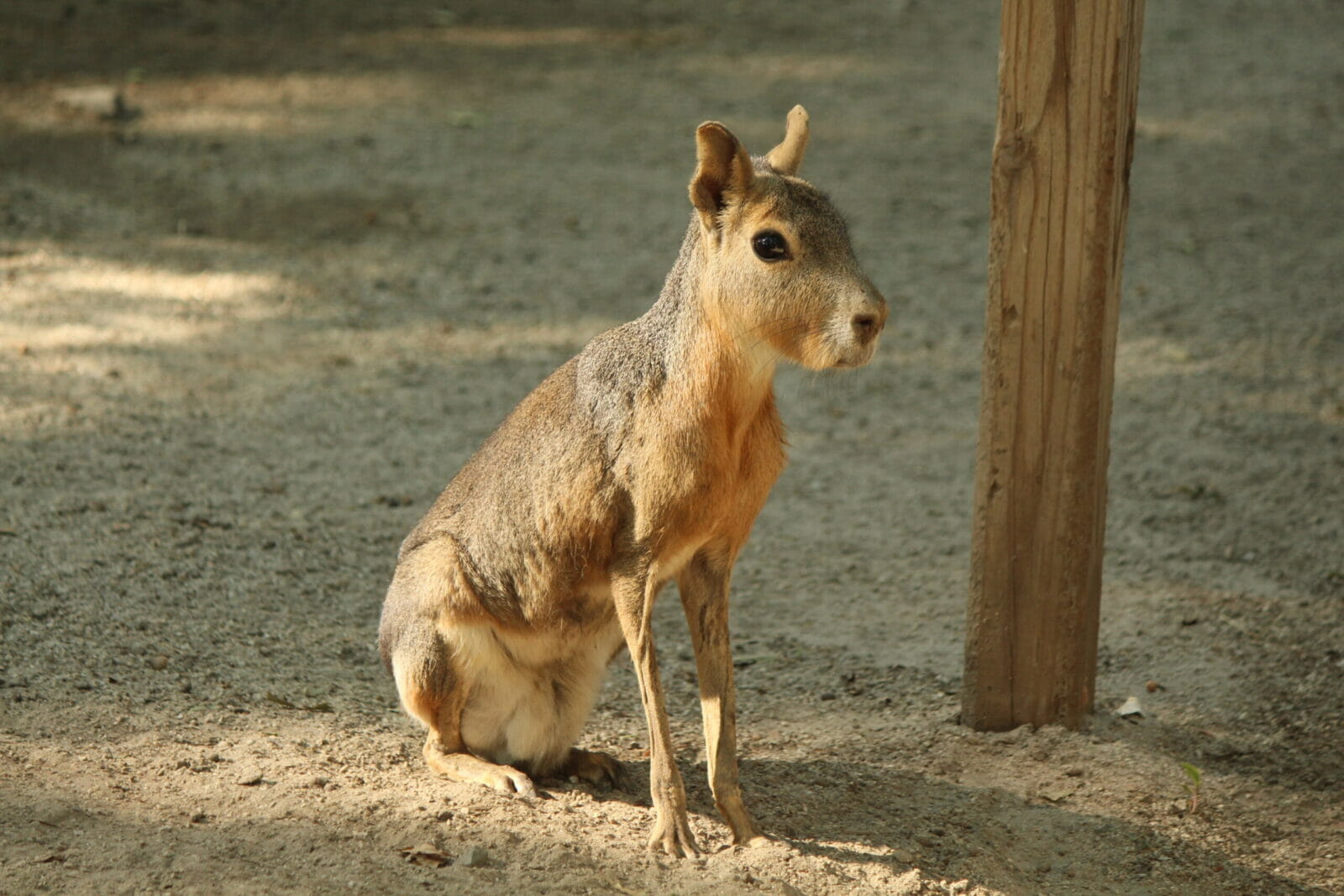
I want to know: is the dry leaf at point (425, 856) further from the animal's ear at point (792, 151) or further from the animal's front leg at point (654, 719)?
the animal's ear at point (792, 151)

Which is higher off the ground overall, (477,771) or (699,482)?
(699,482)

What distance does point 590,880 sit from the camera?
10.5 ft

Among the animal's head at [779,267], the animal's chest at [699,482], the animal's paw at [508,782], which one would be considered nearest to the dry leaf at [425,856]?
the animal's paw at [508,782]

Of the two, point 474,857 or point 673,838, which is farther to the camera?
point 673,838

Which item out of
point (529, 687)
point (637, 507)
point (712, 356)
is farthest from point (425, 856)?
point (712, 356)

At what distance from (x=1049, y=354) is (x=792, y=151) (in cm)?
92

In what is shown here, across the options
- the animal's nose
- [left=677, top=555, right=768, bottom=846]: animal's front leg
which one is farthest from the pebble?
the animal's nose

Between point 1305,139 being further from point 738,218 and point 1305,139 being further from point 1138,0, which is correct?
point 738,218

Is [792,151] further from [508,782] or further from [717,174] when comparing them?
[508,782]

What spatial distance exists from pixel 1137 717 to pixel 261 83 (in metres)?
7.59

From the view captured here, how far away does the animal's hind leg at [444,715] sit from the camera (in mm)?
3547

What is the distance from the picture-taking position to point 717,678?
11.4 feet

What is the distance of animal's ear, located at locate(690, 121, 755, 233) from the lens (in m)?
3.03

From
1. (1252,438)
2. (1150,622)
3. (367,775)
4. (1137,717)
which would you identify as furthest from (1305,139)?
(367,775)
